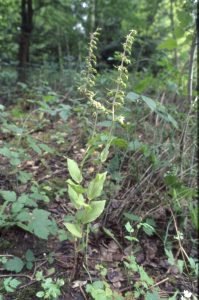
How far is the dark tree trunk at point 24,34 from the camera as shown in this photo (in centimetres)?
470

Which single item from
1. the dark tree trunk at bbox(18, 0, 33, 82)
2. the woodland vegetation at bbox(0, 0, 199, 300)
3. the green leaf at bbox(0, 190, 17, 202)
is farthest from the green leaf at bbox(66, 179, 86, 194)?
the dark tree trunk at bbox(18, 0, 33, 82)

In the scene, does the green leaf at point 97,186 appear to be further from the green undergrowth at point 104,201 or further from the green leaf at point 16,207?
the green leaf at point 16,207

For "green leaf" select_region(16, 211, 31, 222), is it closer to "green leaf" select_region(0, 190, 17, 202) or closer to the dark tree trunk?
"green leaf" select_region(0, 190, 17, 202)

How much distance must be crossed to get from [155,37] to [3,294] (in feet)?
20.3

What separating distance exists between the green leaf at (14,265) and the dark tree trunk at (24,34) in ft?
11.2

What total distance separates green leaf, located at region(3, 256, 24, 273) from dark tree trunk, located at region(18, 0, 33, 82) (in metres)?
3.41

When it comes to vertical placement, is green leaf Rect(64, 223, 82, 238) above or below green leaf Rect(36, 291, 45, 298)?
above

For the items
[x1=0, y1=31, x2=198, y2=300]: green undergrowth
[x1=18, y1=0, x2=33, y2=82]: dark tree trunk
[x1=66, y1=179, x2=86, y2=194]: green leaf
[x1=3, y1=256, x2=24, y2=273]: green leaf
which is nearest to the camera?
[x1=66, y1=179, x2=86, y2=194]: green leaf

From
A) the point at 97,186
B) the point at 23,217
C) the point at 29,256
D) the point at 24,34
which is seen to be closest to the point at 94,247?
the point at 29,256

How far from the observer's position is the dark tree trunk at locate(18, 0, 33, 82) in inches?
185

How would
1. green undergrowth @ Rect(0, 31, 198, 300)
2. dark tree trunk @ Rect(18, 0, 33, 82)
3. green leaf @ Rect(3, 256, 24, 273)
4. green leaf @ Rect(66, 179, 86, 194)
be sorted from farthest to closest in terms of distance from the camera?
1. dark tree trunk @ Rect(18, 0, 33, 82)
2. green leaf @ Rect(3, 256, 24, 273)
3. green undergrowth @ Rect(0, 31, 198, 300)
4. green leaf @ Rect(66, 179, 86, 194)

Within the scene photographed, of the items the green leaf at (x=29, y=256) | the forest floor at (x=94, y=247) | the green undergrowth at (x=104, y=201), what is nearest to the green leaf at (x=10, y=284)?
the green undergrowth at (x=104, y=201)

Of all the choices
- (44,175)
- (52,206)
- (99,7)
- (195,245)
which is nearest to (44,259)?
(52,206)

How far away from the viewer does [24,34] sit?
4945 mm
